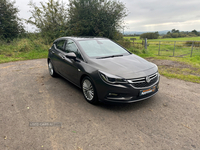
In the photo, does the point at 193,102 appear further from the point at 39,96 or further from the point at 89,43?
the point at 39,96

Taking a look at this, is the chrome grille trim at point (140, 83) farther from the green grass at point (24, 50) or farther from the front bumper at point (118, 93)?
the green grass at point (24, 50)

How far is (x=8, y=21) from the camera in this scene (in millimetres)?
14594

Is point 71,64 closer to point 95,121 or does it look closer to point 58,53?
point 58,53

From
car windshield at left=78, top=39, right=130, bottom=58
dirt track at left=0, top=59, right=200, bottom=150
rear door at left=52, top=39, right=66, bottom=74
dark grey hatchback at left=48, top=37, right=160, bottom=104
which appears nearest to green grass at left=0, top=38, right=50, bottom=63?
rear door at left=52, top=39, right=66, bottom=74

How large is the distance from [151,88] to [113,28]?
10607 mm

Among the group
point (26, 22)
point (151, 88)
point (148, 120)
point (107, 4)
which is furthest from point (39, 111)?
point (26, 22)

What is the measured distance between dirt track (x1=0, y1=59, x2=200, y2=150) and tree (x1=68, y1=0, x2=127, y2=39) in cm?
898

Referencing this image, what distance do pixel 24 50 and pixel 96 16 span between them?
637cm

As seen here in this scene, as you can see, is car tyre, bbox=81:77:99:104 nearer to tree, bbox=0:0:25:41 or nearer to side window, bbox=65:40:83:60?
side window, bbox=65:40:83:60

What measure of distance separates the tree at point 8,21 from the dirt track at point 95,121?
1212cm

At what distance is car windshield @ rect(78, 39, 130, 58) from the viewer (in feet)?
14.1

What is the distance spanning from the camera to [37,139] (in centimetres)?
268

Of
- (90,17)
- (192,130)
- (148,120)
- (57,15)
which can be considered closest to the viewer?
(192,130)

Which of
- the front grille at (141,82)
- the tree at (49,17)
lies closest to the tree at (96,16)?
the tree at (49,17)
